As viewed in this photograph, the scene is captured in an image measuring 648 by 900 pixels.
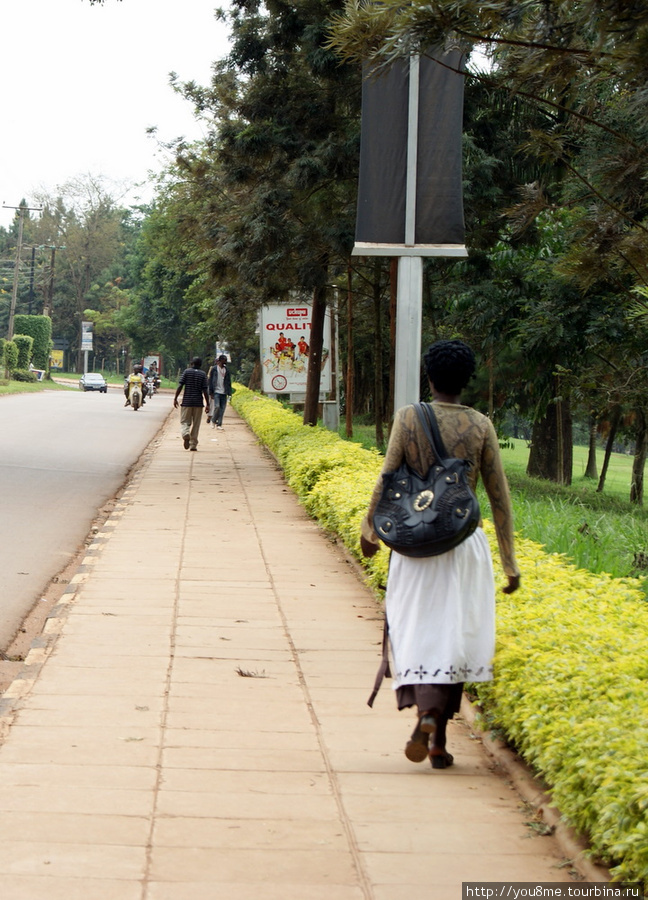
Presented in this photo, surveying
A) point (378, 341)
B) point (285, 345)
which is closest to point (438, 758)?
point (378, 341)

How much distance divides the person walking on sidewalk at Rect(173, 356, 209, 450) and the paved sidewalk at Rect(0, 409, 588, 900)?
11.0 m

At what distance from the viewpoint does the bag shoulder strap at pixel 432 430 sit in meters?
4.48

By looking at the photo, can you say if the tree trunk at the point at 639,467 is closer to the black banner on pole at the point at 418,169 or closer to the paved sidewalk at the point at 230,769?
the black banner on pole at the point at 418,169

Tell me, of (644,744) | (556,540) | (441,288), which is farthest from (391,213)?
(441,288)

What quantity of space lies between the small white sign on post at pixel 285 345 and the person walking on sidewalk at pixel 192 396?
26.0 feet

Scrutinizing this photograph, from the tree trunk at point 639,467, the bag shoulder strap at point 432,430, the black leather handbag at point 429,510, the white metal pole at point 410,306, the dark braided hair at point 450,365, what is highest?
the white metal pole at point 410,306

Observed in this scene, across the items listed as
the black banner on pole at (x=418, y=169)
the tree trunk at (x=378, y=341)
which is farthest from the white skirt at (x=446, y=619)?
the tree trunk at (x=378, y=341)

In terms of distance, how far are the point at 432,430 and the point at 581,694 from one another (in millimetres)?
1141

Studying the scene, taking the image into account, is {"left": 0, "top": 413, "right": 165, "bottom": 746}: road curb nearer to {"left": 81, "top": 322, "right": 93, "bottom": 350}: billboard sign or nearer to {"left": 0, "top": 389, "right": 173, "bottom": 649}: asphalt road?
{"left": 0, "top": 389, "right": 173, "bottom": 649}: asphalt road

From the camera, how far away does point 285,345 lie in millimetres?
28344

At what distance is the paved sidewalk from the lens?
354cm

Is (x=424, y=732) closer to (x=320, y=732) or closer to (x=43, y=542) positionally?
(x=320, y=732)

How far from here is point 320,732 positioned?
16.5 ft

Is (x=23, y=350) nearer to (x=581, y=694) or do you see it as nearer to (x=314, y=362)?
(x=314, y=362)
